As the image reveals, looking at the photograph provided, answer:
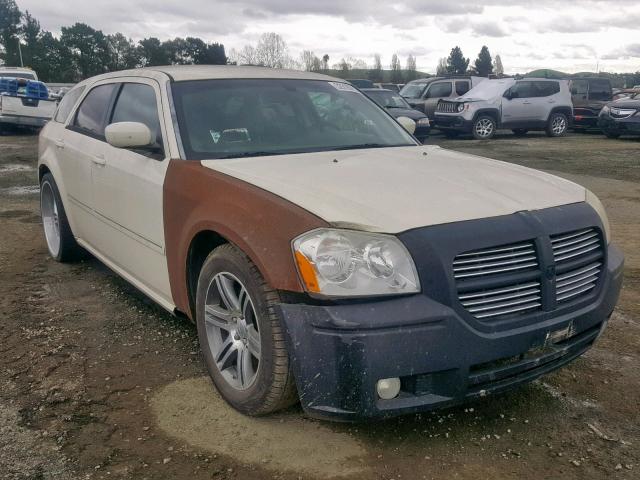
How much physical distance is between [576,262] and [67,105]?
14.4ft

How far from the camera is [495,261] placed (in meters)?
2.62

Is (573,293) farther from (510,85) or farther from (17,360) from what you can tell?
(510,85)

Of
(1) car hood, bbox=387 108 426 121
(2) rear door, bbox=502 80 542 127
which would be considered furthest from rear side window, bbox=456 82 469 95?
(1) car hood, bbox=387 108 426 121

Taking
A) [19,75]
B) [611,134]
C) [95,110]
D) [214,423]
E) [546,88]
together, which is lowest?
[214,423]

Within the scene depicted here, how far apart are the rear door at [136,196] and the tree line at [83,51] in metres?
59.1

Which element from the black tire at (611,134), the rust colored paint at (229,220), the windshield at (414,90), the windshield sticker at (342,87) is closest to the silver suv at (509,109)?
the black tire at (611,134)

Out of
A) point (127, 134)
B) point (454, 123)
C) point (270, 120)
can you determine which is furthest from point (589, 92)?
point (127, 134)

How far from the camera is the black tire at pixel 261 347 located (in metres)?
2.65

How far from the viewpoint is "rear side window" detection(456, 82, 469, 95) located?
20.2 metres

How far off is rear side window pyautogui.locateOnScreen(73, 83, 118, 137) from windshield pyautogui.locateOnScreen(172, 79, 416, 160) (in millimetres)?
1052

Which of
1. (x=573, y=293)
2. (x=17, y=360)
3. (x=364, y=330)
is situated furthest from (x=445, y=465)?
(x=17, y=360)

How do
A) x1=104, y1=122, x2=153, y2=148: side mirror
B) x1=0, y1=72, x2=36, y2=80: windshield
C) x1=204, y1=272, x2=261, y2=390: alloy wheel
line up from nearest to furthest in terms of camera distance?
x1=204, y1=272, x2=261, y2=390: alloy wheel < x1=104, y1=122, x2=153, y2=148: side mirror < x1=0, y1=72, x2=36, y2=80: windshield

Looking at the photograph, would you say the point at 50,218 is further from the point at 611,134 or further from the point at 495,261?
the point at 611,134

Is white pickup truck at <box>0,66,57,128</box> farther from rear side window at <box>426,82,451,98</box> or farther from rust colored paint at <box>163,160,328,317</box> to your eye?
rust colored paint at <box>163,160,328,317</box>
